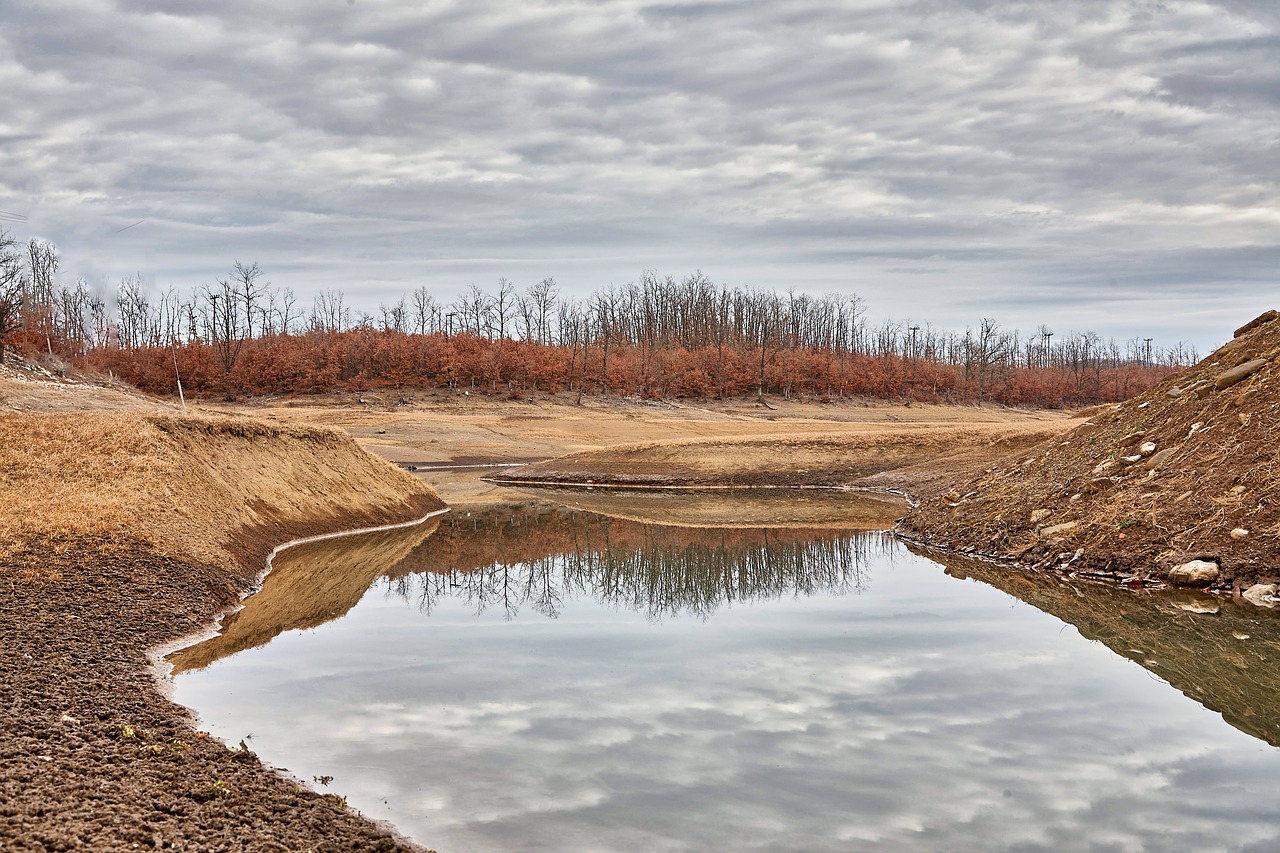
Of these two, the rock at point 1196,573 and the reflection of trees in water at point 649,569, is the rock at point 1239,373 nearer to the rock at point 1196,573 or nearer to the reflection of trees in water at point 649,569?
the rock at point 1196,573

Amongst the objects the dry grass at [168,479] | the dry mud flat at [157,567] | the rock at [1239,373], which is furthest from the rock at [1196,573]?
the dry grass at [168,479]

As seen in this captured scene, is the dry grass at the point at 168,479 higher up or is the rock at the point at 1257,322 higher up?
the rock at the point at 1257,322

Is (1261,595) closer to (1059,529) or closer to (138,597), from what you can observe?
(1059,529)

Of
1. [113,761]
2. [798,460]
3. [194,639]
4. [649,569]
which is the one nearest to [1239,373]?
[649,569]

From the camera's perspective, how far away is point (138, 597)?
15.3 meters

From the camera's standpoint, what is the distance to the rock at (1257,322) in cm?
2558

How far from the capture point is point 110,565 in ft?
53.4

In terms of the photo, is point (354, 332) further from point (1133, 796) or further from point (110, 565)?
point (1133, 796)

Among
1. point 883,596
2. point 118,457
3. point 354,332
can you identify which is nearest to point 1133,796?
point 883,596

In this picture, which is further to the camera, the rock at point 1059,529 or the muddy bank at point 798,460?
the muddy bank at point 798,460

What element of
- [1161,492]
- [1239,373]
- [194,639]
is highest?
[1239,373]

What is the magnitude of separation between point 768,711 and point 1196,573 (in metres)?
10.1

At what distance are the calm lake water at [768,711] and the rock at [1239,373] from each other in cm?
702

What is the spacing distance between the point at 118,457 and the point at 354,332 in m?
111
